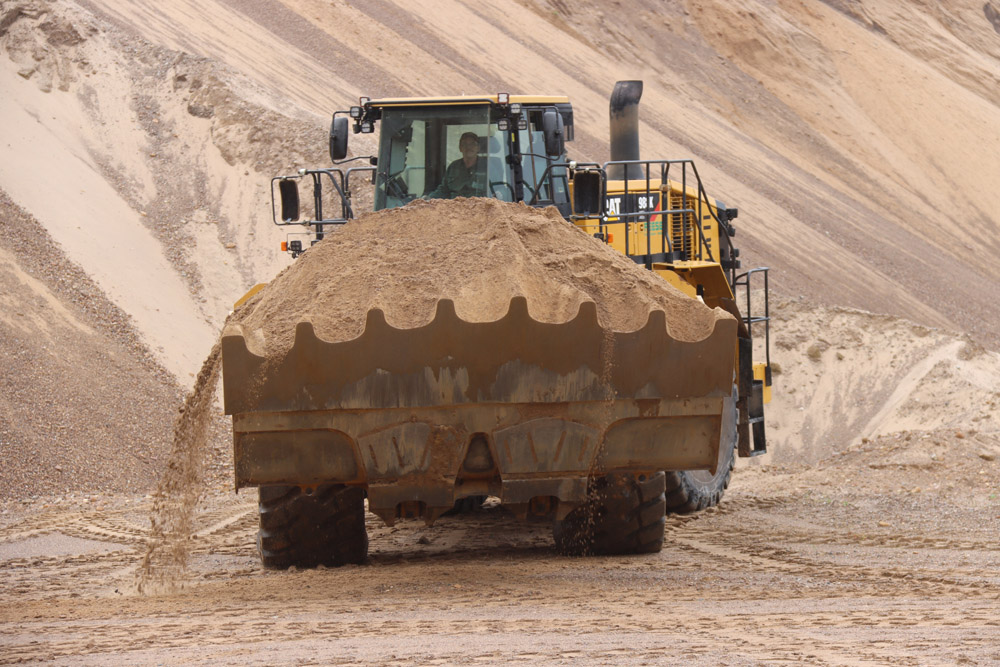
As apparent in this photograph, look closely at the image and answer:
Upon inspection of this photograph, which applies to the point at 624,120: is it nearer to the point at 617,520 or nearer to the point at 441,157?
the point at 441,157

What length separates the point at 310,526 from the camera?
7398 millimetres

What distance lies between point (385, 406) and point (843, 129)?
30.3 metres

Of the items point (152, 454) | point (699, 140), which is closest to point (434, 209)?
point (152, 454)

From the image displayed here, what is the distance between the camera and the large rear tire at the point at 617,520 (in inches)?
292

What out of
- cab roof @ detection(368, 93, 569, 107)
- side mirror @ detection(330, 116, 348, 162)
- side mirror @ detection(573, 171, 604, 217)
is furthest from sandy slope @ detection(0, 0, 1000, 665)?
cab roof @ detection(368, 93, 569, 107)

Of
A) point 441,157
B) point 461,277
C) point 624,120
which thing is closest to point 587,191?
point 441,157

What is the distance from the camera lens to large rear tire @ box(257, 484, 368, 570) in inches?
288

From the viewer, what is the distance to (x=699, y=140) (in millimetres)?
30250

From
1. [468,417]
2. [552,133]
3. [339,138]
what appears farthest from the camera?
[339,138]

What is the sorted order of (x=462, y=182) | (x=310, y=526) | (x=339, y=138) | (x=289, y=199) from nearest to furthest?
(x=310, y=526), (x=462, y=182), (x=289, y=199), (x=339, y=138)

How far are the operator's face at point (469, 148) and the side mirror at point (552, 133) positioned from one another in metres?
0.51

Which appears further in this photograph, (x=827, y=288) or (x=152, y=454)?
(x=827, y=288)

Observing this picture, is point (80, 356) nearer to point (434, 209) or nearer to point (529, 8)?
point (434, 209)

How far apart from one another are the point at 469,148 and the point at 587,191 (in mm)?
976
